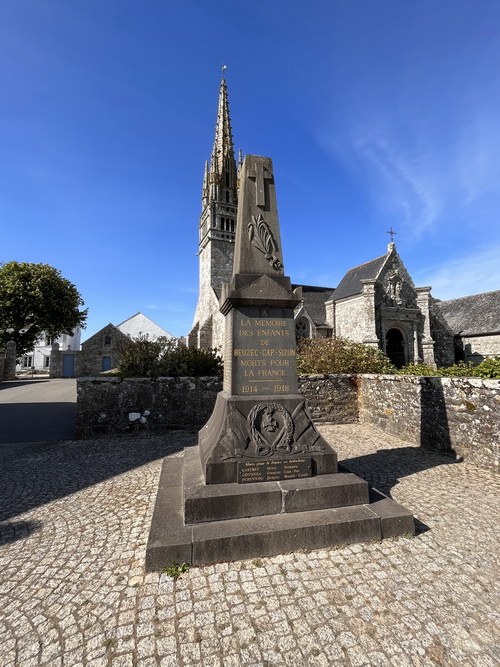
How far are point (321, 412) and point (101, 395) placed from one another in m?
6.28

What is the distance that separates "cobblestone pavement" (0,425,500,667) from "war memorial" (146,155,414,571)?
0.21m

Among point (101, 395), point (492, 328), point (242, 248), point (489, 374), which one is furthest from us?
point (492, 328)

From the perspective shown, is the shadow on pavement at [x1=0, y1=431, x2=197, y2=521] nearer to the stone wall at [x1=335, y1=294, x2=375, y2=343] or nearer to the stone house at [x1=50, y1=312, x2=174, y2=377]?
the stone wall at [x1=335, y1=294, x2=375, y2=343]

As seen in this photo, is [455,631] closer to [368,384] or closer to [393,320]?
[368,384]

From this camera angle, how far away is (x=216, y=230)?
30938 millimetres

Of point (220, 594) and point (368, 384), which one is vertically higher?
point (368, 384)

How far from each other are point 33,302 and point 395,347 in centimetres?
3053

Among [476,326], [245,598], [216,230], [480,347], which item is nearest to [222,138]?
[216,230]

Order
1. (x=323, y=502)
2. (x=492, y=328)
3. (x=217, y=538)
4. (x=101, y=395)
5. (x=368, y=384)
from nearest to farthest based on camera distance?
(x=217, y=538) → (x=323, y=502) → (x=101, y=395) → (x=368, y=384) → (x=492, y=328)

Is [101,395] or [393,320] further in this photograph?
[393,320]

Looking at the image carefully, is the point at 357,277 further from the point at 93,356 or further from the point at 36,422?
the point at 93,356

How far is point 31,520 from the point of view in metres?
3.72

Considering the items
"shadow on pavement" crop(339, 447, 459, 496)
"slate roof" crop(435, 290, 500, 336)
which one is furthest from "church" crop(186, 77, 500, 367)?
"shadow on pavement" crop(339, 447, 459, 496)

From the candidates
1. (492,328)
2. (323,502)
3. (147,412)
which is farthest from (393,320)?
(323,502)
